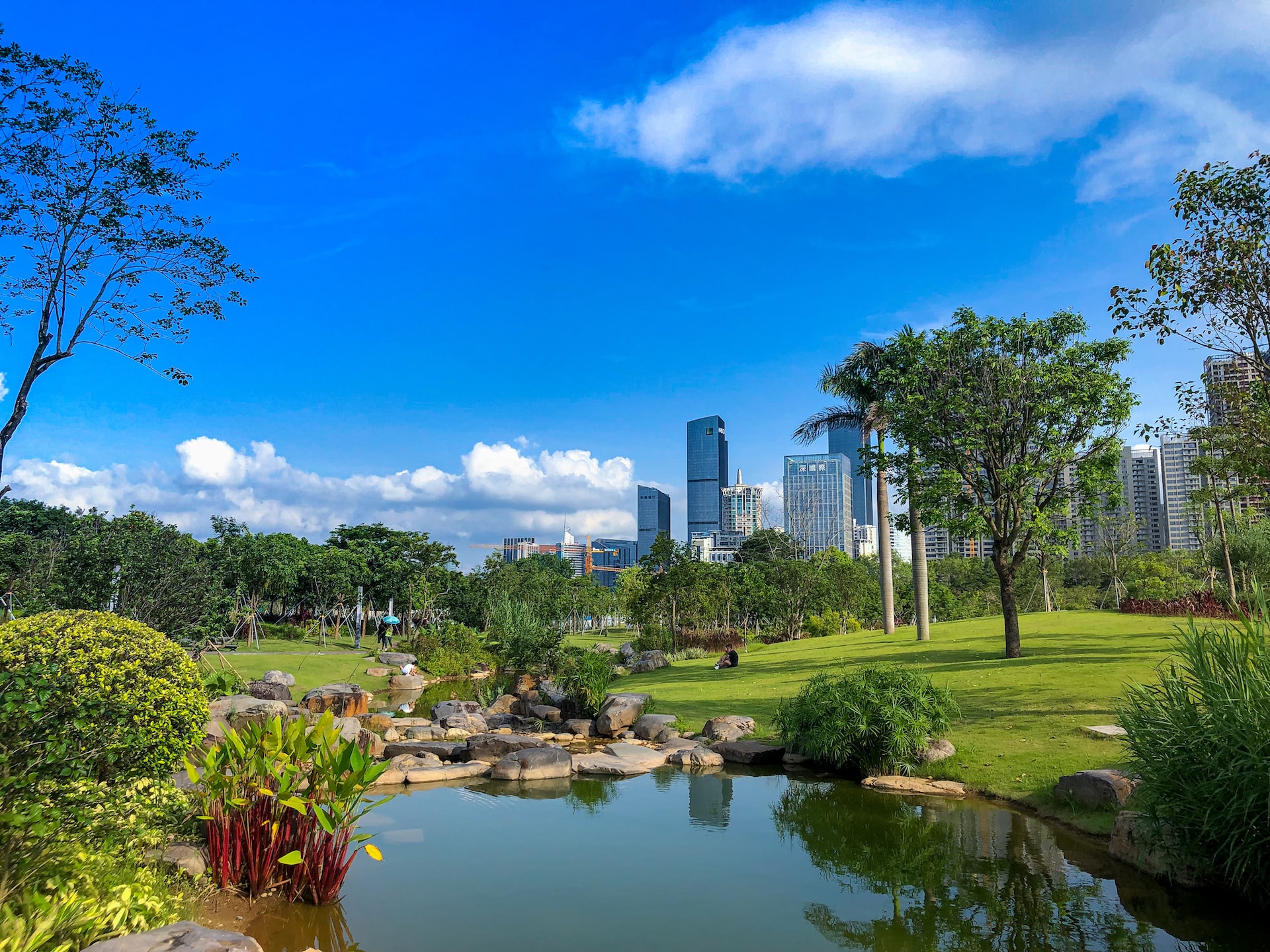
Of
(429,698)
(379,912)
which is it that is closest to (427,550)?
(429,698)

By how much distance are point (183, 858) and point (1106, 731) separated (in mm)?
11175

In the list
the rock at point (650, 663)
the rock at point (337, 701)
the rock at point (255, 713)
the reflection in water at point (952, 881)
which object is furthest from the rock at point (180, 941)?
the rock at point (650, 663)

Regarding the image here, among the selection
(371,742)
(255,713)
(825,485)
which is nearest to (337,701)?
(255,713)

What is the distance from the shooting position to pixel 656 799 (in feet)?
35.5

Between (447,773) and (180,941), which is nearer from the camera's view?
(180,941)

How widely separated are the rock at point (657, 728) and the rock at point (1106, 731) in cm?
697

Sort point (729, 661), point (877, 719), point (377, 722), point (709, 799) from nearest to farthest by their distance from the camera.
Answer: point (709, 799)
point (877, 719)
point (377, 722)
point (729, 661)

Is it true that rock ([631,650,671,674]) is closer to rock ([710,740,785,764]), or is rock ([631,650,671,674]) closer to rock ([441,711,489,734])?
rock ([441,711,489,734])

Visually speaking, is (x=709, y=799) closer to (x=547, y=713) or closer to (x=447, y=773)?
(x=447, y=773)

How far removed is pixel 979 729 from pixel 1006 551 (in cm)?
796

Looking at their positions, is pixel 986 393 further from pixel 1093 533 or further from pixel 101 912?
pixel 1093 533

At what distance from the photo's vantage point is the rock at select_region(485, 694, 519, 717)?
69.1ft

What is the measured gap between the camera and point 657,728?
15.3 m

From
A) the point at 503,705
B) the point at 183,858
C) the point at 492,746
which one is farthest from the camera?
the point at 503,705
